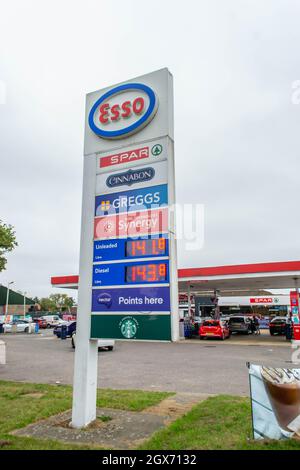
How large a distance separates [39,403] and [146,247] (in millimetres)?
4207

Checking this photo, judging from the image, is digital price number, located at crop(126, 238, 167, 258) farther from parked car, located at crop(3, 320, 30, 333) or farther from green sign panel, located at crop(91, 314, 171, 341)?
parked car, located at crop(3, 320, 30, 333)

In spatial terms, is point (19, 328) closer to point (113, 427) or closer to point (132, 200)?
point (113, 427)

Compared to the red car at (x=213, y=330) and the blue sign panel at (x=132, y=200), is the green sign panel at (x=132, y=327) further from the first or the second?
the red car at (x=213, y=330)

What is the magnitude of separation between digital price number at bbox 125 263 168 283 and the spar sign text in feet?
0.05

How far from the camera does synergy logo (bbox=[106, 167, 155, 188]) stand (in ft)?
21.5

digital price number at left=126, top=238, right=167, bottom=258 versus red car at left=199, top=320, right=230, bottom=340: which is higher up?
digital price number at left=126, top=238, right=167, bottom=258

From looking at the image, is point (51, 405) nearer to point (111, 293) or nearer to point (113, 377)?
point (111, 293)

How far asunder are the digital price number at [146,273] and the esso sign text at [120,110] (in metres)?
2.93

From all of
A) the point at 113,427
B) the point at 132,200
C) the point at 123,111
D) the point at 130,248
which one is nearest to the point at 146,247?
the point at 130,248

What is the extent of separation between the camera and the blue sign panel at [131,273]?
608cm

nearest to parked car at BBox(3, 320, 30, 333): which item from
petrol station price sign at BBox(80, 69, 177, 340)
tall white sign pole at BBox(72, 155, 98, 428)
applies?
tall white sign pole at BBox(72, 155, 98, 428)

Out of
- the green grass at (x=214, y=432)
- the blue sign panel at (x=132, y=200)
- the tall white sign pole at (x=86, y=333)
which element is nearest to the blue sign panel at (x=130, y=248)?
the tall white sign pole at (x=86, y=333)
